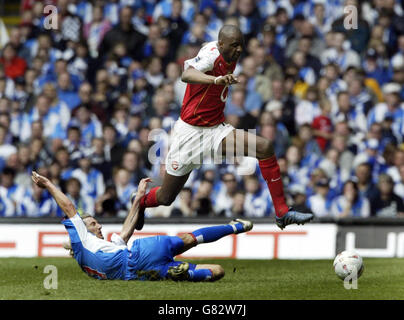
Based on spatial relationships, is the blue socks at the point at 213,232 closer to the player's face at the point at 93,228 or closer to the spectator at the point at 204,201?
the player's face at the point at 93,228

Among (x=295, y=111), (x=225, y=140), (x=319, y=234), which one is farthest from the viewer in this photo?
(x=295, y=111)

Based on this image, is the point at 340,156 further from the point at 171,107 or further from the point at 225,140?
the point at 225,140

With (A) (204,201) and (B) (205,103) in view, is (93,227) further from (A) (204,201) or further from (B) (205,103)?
(A) (204,201)

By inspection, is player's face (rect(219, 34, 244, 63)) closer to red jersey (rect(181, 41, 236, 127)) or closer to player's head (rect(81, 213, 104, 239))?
red jersey (rect(181, 41, 236, 127))

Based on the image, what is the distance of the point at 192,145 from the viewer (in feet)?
34.0

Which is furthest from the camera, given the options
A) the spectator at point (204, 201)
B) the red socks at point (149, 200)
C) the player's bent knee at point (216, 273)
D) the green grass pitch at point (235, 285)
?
the spectator at point (204, 201)

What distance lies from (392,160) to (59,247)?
5.27 m

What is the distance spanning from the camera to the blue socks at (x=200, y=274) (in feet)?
31.4

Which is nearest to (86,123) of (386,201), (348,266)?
(386,201)

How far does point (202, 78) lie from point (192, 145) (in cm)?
110

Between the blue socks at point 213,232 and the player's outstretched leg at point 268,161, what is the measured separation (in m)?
0.48

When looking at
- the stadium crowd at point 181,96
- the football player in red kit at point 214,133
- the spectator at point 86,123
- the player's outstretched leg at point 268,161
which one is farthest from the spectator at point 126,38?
the player's outstretched leg at point 268,161

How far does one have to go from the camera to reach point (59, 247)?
13500 millimetres
